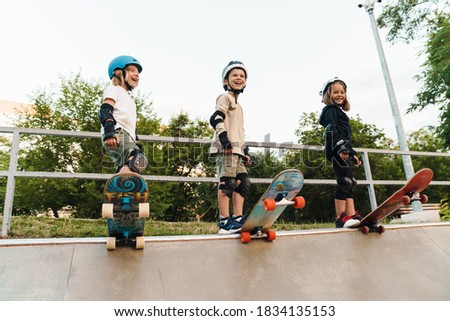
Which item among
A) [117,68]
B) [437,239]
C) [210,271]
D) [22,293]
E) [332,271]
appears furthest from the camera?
[437,239]

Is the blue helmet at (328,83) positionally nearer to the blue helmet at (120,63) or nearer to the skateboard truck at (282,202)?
the skateboard truck at (282,202)

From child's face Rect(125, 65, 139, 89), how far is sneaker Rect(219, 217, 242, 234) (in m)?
1.58

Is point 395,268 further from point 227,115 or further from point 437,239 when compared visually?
point 227,115

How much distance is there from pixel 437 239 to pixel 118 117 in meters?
3.57

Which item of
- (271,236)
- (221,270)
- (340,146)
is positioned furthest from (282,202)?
(340,146)

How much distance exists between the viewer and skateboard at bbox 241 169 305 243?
250 centimetres

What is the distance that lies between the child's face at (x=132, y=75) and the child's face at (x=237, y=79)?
99cm

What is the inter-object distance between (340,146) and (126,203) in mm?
2428

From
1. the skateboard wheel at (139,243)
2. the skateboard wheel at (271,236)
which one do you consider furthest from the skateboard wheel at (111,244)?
the skateboard wheel at (271,236)

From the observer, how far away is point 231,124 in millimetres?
3365

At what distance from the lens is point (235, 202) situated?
127 inches

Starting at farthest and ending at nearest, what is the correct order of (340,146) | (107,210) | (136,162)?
(340,146), (136,162), (107,210)

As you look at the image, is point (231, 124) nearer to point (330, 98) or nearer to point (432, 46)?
point (330, 98)
